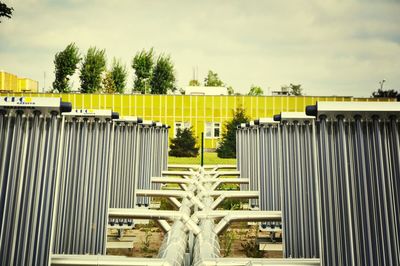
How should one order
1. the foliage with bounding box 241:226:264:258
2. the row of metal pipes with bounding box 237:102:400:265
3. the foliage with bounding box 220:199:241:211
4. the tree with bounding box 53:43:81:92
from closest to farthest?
the row of metal pipes with bounding box 237:102:400:265 < the foliage with bounding box 241:226:264:258 < the foliage with bounding box 220:199:241:211 < the tree with bounding box 53:43:81:92

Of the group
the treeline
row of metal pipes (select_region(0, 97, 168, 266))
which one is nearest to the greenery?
the treeline

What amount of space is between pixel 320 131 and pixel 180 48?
61164 millimetres

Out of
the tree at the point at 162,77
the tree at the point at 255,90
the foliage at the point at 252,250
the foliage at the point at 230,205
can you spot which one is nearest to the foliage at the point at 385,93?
the tree at the point at 255,90

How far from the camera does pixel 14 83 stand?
66.4 meters

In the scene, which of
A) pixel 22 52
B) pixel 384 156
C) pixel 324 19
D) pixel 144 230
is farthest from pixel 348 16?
pixel 384 156

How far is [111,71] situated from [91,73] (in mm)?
3167

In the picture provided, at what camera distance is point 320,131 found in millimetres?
3080

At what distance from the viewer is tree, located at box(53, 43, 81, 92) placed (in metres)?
51.9

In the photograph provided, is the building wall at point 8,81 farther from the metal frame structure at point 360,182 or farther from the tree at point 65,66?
the metal frame structure at point 360,182

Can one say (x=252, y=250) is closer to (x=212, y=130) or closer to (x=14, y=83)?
(x=212, y=130)

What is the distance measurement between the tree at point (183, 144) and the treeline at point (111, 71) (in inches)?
751

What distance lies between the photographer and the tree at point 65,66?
51.9m

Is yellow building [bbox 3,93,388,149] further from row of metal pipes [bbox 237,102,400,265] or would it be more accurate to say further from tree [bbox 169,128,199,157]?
row of metal pipes [bbox 237,102,400,265]

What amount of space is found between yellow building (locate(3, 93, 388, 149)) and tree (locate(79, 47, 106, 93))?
Result: 13.9m
